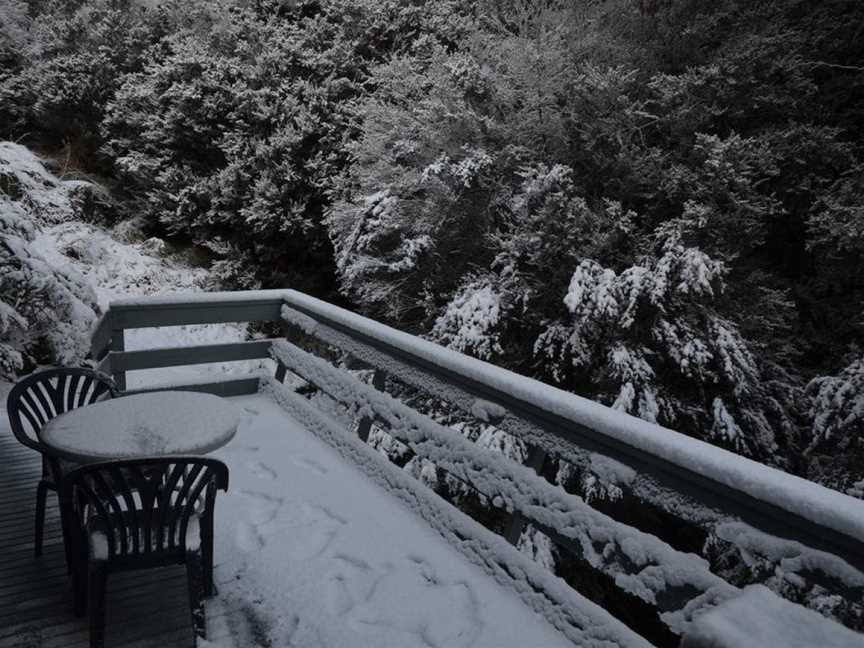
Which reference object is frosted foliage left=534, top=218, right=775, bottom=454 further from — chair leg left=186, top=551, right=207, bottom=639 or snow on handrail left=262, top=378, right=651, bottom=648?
chair leg left=186, top=551, right=207, bottom=639

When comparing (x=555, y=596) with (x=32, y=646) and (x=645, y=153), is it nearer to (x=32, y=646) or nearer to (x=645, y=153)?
(x=32, y=646)

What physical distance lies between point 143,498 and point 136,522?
14 cm

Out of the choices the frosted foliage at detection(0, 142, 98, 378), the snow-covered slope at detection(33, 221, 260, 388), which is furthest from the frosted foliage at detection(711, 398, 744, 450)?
the frosted foliage at detection(0, 142, 98, 378)

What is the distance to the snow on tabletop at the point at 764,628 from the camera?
0.70 meters

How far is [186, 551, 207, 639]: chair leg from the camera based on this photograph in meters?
2.11

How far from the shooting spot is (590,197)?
7.16 meters

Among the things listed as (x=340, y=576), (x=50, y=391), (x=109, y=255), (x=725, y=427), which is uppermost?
(x=50, y=391)

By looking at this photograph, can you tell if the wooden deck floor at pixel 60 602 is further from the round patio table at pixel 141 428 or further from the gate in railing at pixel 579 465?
the gate in railing at pixel 579 465

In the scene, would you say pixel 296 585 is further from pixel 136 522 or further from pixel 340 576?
pixel 136 522

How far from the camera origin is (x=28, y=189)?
798 cm

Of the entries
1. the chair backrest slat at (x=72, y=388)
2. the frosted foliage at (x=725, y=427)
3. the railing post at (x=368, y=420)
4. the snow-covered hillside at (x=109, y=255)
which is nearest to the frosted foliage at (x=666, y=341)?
the frosted foliage at (x=725, y=427)

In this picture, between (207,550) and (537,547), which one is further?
(537,547)

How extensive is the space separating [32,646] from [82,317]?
4.52 metres

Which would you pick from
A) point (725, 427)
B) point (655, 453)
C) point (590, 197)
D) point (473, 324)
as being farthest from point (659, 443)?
point (590, 197)
